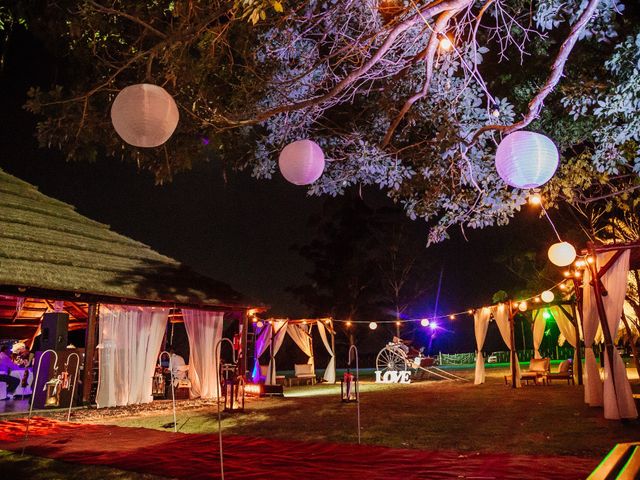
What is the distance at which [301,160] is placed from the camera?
466 cm

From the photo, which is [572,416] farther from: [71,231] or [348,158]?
[71,231]

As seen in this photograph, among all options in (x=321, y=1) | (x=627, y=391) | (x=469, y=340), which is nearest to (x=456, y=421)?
(x=627, y=391)

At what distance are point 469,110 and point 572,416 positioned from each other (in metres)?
5.13

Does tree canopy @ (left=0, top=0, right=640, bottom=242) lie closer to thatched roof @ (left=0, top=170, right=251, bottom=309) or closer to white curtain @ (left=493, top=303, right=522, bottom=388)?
thatched roof @ (left=0, top=170, right=251, bottom=309)

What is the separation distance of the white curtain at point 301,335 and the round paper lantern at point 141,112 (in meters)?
14.6

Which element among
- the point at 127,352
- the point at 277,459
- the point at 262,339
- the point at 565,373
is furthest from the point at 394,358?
the point at 277,459

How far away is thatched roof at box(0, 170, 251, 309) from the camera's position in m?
9.02

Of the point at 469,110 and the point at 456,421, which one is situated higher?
the point at 469,110

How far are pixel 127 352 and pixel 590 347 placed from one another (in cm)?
947

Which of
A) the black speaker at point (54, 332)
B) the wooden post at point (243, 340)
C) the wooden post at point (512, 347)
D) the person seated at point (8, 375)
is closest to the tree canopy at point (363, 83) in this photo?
the black speaker at point (54, 332)

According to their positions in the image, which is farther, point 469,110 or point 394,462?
point 469,110

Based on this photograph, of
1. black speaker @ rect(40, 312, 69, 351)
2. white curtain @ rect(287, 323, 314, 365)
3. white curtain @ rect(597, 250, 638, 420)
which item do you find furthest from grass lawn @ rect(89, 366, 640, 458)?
white curtain @ rect(287, 323, 314, 365)

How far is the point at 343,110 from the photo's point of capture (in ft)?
27.1

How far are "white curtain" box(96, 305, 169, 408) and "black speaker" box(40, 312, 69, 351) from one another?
760 millimetres
